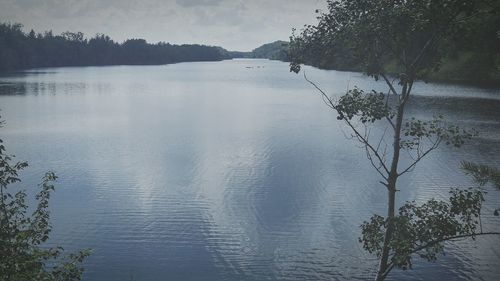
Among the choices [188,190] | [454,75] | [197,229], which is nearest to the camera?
[197,229]

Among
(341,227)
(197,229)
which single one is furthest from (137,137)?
(341,227)

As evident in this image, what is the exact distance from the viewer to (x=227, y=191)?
49.1 meters

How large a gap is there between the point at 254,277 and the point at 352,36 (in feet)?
58.9

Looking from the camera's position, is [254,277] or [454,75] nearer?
[254,277]

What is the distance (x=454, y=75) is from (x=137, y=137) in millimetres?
137358

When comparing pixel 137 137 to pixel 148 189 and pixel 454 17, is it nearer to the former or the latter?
pixel 148 189

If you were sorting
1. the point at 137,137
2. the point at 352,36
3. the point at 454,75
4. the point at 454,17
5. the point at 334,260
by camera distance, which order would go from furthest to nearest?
the point at 454,75 → the point at 137,137 → the point at 334,260 → the point at 352,36 → the point at 454,17

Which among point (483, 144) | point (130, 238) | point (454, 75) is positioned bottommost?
point (130, 238)

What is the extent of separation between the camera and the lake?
32.9m

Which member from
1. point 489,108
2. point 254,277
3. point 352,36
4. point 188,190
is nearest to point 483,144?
point 489,108

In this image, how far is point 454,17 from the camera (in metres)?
17.9

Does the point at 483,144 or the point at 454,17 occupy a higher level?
the point at 454,17

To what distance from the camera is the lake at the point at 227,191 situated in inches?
1294

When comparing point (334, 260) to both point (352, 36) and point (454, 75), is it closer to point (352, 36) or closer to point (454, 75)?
point (352, 36)
